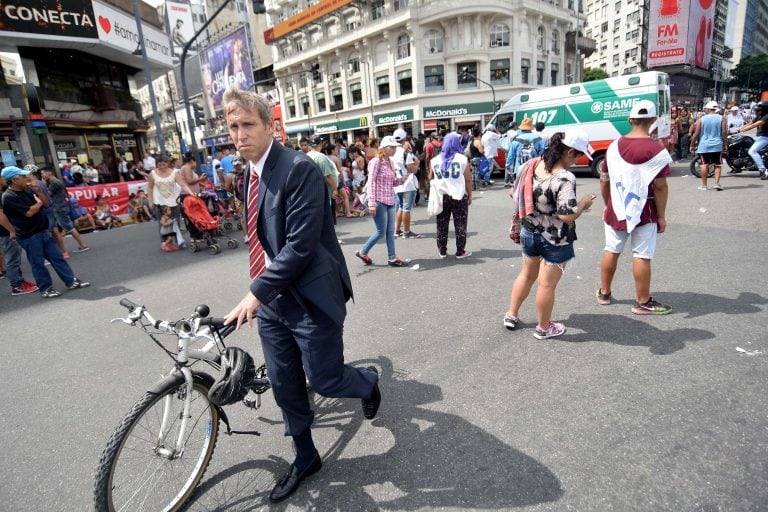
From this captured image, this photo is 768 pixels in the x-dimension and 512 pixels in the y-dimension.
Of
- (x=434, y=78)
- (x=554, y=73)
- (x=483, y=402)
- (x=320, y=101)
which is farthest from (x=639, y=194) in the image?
(x=320, y=101)


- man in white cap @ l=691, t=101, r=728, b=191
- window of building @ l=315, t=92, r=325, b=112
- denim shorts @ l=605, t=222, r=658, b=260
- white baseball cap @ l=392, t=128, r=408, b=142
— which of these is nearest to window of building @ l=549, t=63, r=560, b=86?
window of building @ l=315, t=92, r=325, b=112

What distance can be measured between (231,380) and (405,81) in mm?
37316

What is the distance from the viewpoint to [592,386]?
286 cm

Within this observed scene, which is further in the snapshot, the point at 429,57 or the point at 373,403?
the point at 429,57

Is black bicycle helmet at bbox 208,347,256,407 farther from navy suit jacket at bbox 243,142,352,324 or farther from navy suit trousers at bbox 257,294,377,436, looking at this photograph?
navy suit jacket at bbox 243,142,352,324

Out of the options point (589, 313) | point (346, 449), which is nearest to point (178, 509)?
point (346, 449)

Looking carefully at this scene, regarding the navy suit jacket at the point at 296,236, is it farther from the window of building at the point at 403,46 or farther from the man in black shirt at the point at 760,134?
the window of building at the point at 403,46

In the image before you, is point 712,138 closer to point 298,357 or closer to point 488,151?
point 488,151

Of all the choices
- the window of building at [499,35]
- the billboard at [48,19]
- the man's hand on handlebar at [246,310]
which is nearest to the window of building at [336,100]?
the window of building at [499,35]

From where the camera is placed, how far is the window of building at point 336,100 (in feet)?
138

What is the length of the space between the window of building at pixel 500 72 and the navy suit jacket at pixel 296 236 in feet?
119

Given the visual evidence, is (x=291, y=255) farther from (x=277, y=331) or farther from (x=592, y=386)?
(x=592, y=386)

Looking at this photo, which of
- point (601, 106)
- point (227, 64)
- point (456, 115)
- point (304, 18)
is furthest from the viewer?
point (304, 18)

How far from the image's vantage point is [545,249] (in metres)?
3.34
